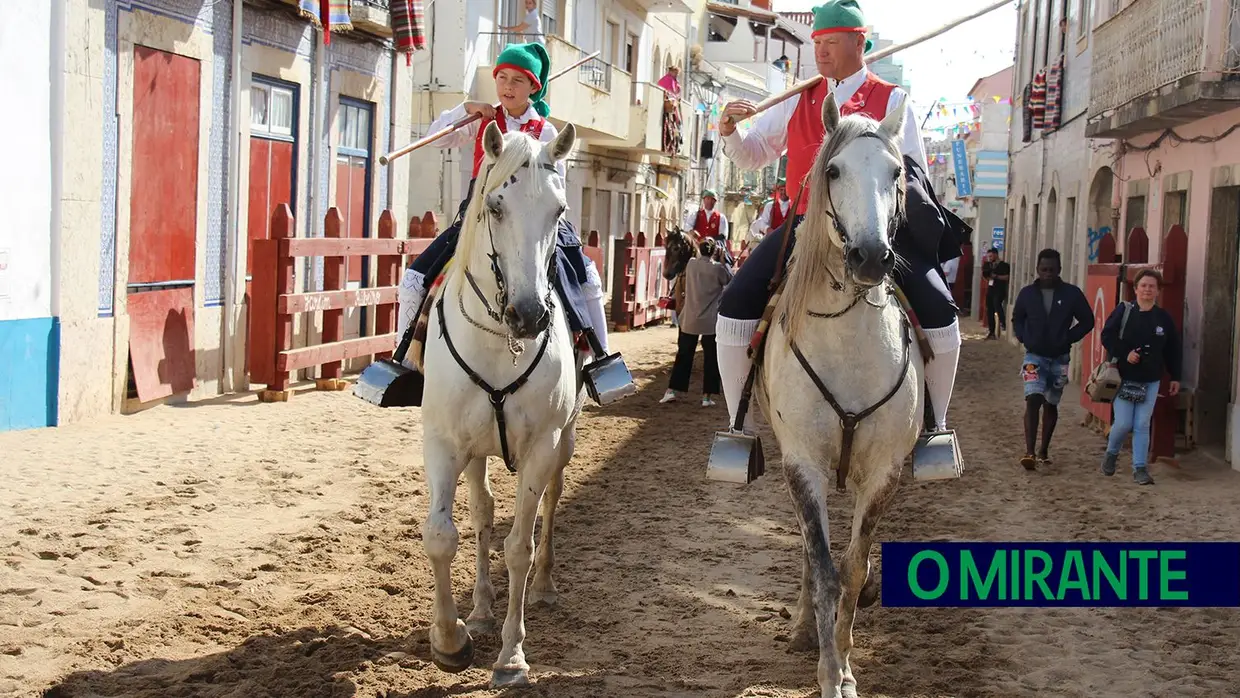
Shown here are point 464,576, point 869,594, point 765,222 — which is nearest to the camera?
point 869,594

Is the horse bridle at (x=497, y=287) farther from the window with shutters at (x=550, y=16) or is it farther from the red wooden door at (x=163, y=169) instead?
the window with shutters at (x=550, y=16)

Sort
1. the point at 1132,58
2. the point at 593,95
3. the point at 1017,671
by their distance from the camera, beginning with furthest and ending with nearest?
the point at 593,95 → the point at 1132,58 → the point at 1017,671

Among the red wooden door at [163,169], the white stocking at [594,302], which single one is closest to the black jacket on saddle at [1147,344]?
the white stocking at [594,302]

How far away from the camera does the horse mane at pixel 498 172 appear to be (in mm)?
4840

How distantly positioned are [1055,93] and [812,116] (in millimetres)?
18147

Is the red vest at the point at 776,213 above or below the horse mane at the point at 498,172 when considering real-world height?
above

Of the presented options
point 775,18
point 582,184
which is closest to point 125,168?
point 582,184

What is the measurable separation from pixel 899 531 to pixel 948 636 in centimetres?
222

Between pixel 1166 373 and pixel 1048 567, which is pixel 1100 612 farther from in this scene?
pixel 1166 373

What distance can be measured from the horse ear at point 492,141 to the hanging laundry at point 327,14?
8491 mm

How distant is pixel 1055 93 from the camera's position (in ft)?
74.3

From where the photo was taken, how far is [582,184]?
3069 centimetres

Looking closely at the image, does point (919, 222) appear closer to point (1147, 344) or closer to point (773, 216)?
point (1147, 344)

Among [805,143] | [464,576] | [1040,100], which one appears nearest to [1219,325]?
[805,143]
